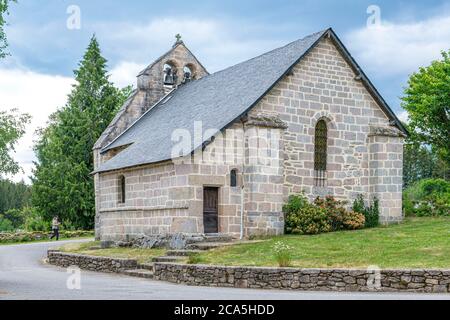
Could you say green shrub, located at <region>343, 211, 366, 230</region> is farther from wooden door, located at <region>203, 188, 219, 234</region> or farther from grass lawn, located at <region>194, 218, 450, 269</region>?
wooden door, located at <region>203, 188, 219, 234</region>

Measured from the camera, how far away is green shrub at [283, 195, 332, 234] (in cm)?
2828

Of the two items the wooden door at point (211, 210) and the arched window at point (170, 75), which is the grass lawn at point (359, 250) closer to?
the wooden door at point (211, 210)

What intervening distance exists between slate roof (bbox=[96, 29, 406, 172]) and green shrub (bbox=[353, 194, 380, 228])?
13.3 ft

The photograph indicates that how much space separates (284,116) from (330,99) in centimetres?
258

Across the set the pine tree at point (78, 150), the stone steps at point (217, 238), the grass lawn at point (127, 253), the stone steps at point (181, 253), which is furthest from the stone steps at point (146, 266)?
the pine tree at point (78, 150)

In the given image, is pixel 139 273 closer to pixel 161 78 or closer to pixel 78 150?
pixel 161 78

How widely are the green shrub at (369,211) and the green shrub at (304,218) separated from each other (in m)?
2.09

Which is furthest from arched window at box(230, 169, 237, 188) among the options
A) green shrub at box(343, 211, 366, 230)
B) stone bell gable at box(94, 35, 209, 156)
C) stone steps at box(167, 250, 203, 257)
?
stone bell gable at box(94, 35, 209, 156)

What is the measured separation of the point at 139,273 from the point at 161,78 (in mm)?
19624

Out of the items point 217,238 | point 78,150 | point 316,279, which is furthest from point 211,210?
point 78,150

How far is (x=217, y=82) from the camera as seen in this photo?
3453 centimetres

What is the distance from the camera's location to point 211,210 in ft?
91.0

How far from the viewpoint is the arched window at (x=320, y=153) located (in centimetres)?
3020

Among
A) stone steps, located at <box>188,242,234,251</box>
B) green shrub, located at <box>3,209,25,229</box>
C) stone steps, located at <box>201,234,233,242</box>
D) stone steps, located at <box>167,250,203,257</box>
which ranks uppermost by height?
stone steps, located at <box>201,234,233,242</box>
